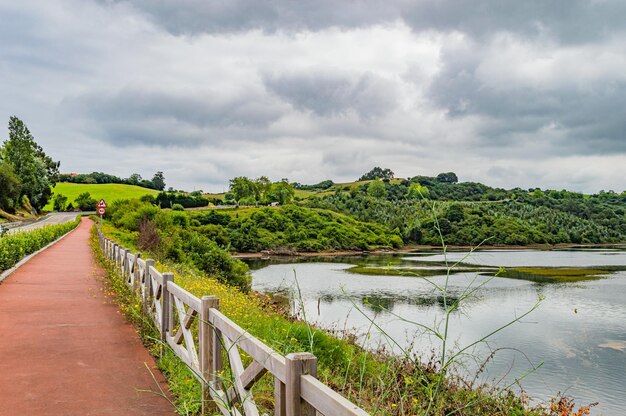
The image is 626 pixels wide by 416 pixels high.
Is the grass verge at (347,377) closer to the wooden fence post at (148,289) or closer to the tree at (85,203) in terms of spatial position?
the wooden fence post at (148,289)

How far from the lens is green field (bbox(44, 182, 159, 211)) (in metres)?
110

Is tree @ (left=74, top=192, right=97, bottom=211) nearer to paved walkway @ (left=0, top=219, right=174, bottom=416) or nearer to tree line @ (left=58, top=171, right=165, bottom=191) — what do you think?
tree line @ (left=58, top=171, right=165, bottom=191)

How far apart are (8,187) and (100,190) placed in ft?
Answer: 204

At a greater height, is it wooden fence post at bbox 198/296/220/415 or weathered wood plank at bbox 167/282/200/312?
weathered wood plank at bbox 167/282/200/312

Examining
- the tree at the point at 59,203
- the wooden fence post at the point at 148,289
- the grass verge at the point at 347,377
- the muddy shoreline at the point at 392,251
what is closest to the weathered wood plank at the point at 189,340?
the grass verge at the point at 347,377

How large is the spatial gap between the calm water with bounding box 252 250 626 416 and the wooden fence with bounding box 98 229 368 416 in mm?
1306

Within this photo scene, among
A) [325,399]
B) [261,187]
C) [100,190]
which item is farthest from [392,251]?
[325,399]

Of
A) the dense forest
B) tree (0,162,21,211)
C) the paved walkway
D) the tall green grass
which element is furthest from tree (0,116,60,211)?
the paved walkway

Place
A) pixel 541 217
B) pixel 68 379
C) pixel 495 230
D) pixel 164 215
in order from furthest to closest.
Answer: pixel 541 217
pixel 495 230
pixel 164 215
pixel 68 379

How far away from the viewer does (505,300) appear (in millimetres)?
29906

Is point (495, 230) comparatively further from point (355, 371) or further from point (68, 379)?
point (68, 379)

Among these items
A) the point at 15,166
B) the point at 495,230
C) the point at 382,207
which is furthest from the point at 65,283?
the point at 382,207

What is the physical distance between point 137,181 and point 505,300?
128 meters

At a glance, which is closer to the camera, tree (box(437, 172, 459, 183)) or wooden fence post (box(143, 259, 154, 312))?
wooden fence post (box(143, 259, 154, 312))
